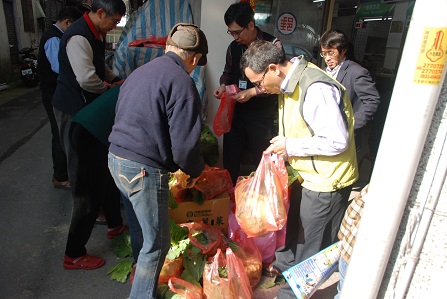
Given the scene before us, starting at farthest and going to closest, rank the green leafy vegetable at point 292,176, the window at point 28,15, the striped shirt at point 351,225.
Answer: the window at point 28,15
the green leafy vegetable at point 292,176
the striped shirt at point 351,225

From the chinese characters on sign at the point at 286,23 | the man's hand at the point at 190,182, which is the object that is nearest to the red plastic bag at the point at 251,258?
the man's hand at the point at 190,182

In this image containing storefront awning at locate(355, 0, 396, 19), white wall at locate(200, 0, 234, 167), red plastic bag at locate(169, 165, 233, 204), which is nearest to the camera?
red plastic bag at locate(169, 165, 233, 204)

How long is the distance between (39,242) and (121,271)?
888mm

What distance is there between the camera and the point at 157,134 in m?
1.70

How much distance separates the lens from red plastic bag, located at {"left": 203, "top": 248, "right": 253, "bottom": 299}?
2004 millimetres

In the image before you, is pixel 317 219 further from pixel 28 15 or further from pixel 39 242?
pixel 28 15

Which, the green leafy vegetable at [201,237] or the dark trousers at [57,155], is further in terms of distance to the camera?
the dark trousers at [57,155]

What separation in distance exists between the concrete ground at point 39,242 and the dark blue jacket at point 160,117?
124 cm

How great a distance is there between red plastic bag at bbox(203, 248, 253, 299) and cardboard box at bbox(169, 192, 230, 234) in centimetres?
72

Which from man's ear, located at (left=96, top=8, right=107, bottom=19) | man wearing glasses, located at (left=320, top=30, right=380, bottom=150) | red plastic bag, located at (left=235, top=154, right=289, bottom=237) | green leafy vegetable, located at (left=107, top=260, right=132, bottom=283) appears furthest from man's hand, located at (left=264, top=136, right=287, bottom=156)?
man's ear, located at (left=96, top=8, right=107, bottom=19)

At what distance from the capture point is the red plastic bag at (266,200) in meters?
2.03

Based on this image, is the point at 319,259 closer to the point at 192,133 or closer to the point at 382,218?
the point at 382,218

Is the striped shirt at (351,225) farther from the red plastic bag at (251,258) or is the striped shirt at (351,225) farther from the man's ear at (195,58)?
the man's ear at (195,58)

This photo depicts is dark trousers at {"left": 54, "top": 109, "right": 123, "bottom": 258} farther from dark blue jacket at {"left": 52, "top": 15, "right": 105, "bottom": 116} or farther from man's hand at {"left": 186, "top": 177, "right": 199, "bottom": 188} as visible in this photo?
man's hand at {"left": 186, "top": 177, "right": 199, "bottom": 188}
